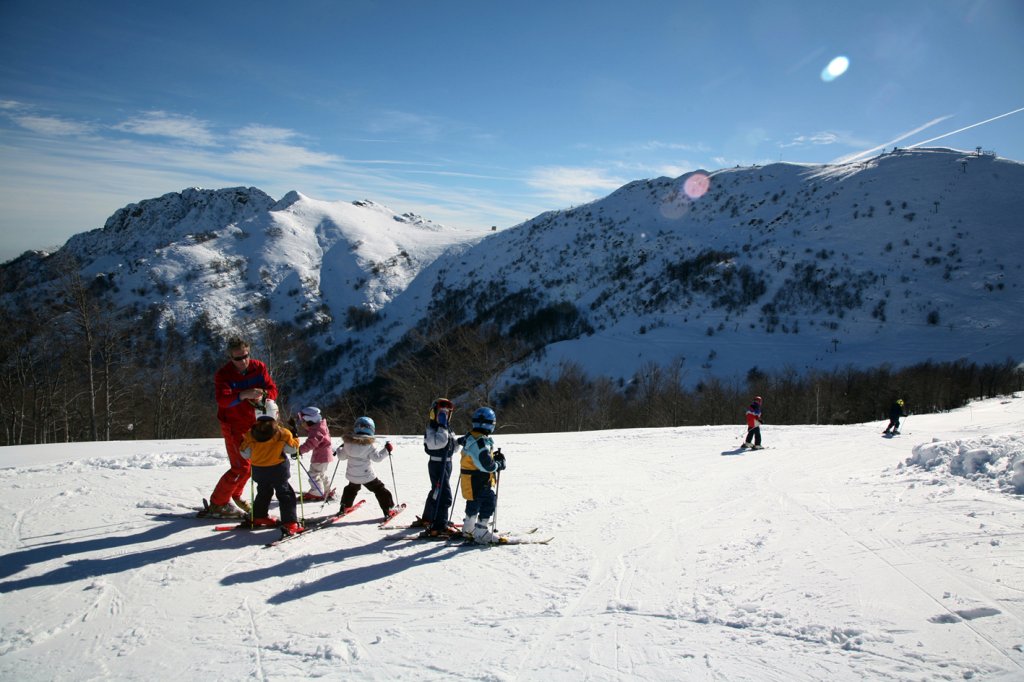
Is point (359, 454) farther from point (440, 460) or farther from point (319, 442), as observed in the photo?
point (319, 442)

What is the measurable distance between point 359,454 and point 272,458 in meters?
1.10

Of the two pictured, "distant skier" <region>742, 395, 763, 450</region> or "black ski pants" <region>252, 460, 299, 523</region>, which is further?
"distant skier" <region>742, 395, 763, 450</region>

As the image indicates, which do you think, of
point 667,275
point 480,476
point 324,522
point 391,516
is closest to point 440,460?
point 480,476

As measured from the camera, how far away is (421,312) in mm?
103688

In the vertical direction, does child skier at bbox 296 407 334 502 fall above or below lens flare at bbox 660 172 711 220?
below

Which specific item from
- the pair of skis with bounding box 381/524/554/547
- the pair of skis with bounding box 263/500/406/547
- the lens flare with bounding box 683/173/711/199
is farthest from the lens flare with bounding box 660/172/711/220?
the pair of skis with bounding box 381/524/554/547

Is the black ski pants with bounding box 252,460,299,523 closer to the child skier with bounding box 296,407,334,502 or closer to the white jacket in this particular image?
the white jacket

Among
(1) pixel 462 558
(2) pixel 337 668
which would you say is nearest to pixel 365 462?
(1) pixel 462 558

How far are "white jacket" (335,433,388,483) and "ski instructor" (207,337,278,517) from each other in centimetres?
110

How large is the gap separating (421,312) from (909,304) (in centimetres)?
7663

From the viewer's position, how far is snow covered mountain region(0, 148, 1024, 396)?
174 feet

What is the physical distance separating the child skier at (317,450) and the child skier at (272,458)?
4.67 ft

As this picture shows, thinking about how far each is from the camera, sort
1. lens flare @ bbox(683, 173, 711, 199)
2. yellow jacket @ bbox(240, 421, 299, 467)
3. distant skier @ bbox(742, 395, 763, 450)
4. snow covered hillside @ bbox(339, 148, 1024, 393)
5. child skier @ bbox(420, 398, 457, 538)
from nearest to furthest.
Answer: yellow jacket @ bbox(240, 421, 299, 467) → child skier @ bbox(420, 398, 457, 538) → distant skier @ bbox(742, 395, 763, 450) → snow covered hillside @ bbox(339, 148, 1024, 393) → lens flare @ bbox(683, 173, 711, 199)

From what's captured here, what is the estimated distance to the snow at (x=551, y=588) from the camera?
11.9ft
